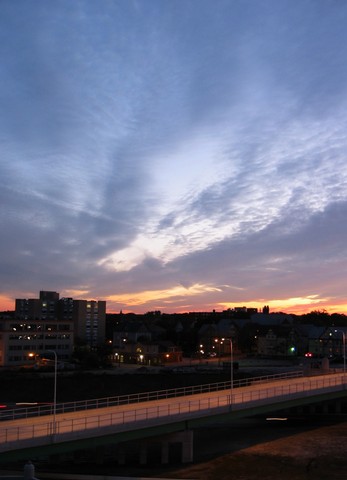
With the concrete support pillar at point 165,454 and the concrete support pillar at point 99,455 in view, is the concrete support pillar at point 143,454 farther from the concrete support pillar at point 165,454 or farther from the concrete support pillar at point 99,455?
A: the concrete support pillar at point 99,455

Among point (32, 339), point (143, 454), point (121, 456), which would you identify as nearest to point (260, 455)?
point (143, 454)

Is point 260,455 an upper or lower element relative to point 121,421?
lower

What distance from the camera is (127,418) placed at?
40094 millimetres

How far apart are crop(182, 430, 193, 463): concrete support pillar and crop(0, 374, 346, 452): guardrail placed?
1804 millimetres

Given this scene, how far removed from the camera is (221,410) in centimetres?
4350

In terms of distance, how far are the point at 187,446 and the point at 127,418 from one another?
6.28 meters

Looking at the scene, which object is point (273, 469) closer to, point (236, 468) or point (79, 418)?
→ point (236, 468)

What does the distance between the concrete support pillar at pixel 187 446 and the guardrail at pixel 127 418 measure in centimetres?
180

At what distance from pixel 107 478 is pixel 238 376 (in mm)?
60896

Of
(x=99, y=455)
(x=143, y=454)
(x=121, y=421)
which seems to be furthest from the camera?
(x=99, y=455)

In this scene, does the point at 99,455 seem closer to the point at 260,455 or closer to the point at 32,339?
the point at 260,455

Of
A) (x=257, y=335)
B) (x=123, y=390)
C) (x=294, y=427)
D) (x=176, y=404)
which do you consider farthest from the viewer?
(x=257, y=335)

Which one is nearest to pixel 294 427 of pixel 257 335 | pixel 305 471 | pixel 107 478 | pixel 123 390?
pixel 305 471

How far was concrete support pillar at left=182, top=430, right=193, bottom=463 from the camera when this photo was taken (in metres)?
42.1
